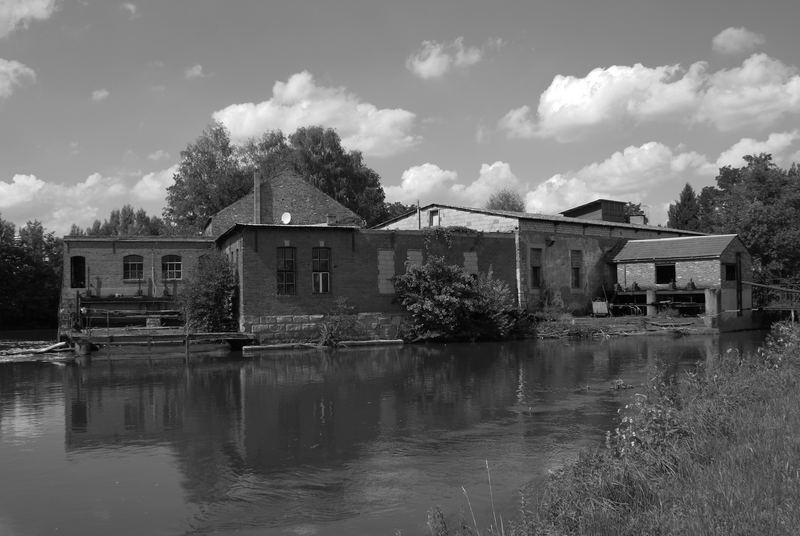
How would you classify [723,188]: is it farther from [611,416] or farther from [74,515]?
[74,515]

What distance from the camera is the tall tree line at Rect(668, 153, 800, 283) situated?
130 ft

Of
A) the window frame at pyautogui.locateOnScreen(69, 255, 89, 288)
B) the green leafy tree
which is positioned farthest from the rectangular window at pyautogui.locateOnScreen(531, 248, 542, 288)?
the green leafy tree

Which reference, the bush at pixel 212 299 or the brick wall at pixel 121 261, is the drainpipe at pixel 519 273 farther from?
the brick wall at pixel 121 261

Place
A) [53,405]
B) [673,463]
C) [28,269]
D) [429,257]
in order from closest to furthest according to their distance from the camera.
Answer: [673,463], [53,405], [429,257], [28,269]

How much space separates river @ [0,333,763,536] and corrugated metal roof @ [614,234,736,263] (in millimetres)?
14822

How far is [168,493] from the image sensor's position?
7.60 metres

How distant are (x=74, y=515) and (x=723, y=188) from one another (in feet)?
201

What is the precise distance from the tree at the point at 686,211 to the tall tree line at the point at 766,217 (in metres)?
10.2

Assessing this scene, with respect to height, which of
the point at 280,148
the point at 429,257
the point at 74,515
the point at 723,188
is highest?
the point at 280,148

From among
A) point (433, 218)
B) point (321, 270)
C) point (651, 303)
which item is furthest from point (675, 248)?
point (321, 270)

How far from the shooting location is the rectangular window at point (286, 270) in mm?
25875

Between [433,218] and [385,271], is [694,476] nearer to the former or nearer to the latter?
[385,271]

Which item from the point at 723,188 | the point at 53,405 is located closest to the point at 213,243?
the point at 53,405

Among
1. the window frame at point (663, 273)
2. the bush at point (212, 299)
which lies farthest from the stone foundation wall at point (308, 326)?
the window frame at point (663, 273)
